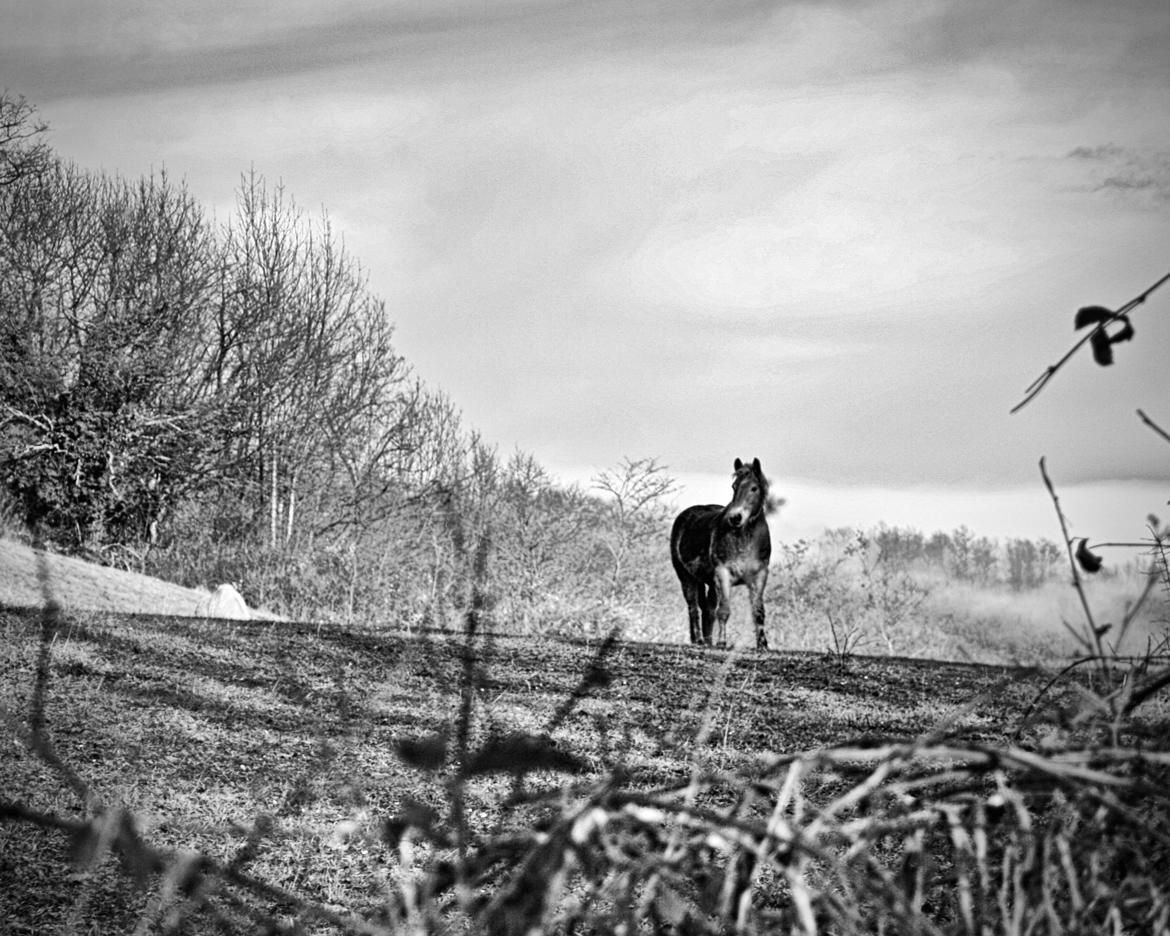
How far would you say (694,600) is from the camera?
13.2 m

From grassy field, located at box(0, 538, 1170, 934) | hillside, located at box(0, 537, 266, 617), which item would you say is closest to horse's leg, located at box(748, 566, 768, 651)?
grassy field, located at box(0, 538, 1170, 934)

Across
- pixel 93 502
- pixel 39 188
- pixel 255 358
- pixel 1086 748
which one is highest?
pixel 39 188

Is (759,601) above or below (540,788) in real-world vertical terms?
above

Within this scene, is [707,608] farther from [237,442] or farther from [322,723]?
[237,442]

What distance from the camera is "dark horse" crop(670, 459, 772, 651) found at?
11.0m

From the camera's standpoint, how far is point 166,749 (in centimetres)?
620

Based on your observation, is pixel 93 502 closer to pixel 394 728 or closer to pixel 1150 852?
pixel 394 728

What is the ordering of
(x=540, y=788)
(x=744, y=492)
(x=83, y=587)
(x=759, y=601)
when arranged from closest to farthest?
1. (x=540, y=788)
2. (x=744, y=492)
3. (x=759, y=601)
4. (x=83, y=587)

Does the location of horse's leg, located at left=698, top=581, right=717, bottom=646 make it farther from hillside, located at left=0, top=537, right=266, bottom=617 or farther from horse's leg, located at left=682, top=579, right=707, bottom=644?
hillside, located at left=0, top=537, right=266, bottom=617

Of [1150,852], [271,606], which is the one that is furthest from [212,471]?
[1150,852]

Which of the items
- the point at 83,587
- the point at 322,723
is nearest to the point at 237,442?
the point at 83,587

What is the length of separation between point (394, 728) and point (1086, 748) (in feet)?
19.8

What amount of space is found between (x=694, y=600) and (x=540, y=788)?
25.2 ft

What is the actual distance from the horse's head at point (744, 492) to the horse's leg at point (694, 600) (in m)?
2.05
